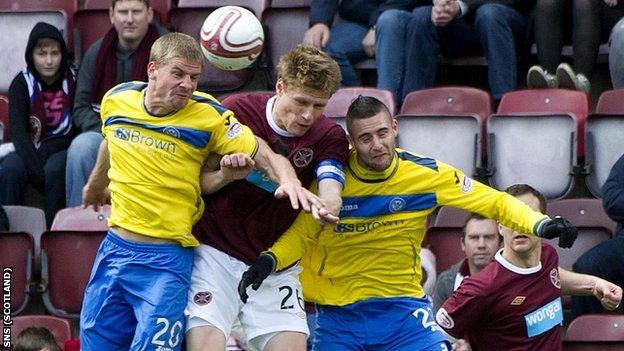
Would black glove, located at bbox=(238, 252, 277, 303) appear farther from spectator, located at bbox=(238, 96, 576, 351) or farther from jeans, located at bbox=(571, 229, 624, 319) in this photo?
jeans, located at bbox=(571, 229, 624, 319)

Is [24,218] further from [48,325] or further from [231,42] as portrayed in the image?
[231,42]

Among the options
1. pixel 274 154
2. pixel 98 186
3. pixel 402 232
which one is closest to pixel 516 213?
pixel 402 232

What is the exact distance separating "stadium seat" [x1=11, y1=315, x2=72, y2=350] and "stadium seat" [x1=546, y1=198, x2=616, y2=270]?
2870 mm

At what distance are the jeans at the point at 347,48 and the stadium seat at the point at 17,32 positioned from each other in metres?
1.99

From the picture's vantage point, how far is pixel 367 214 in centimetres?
768

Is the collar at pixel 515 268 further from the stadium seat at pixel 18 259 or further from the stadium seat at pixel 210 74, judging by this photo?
the stadium seat at pixel 210 74

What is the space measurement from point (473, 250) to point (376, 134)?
4.67 ft

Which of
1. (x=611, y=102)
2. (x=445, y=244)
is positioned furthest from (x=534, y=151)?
(x=445, y=244)

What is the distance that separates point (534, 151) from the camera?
10.2m

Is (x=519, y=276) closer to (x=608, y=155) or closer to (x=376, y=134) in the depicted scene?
(x=376, y=134)

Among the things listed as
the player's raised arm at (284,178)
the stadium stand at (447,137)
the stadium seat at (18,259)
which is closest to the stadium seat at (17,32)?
the stadium seat at (18,259)

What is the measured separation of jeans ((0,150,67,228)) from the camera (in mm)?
10367

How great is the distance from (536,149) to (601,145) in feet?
1.32

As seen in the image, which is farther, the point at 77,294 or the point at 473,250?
the point at 77,294
